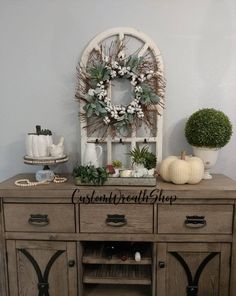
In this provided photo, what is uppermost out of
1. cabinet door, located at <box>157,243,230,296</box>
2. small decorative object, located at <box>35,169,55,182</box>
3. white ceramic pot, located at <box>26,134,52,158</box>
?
white ceramic pot, located at <box>26,134,52,158</box>

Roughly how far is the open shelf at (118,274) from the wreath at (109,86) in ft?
2.51

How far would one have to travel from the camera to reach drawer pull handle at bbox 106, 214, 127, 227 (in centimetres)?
118

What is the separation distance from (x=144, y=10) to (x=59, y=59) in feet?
1.90

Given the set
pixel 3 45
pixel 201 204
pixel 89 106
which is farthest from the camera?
pixel 3 45

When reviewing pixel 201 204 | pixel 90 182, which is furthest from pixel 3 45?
pixel 201 204

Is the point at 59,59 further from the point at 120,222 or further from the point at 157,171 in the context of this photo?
the point at 120,222

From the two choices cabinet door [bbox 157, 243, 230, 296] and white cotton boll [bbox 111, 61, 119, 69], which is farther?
white cotton boll [bbox 111, 61, 119, 69]

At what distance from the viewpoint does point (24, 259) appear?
49.4 inches

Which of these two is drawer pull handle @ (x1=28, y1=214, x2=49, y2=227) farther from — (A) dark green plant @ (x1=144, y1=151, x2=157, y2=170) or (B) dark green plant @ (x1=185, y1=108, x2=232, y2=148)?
(B) dark green plant @ (x1=185, y1=108, x2=232, y2=148)

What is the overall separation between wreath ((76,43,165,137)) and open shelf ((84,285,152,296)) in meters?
0.90

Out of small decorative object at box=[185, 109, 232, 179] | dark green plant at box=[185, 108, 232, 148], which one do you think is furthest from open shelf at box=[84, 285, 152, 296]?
dark green plant at box=[185, 108, 232, 148]

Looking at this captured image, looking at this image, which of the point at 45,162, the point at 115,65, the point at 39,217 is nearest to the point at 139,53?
the point at 115,65

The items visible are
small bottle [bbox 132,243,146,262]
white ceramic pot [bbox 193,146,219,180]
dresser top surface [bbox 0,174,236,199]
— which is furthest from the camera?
white ceramic pot [bbox 193,146,219,180]

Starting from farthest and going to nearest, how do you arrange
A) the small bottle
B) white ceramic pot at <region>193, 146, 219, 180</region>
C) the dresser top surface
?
white ceramic pot at <region>193, 146, 219, 180</region> < the small bottle < the dresser top surface
